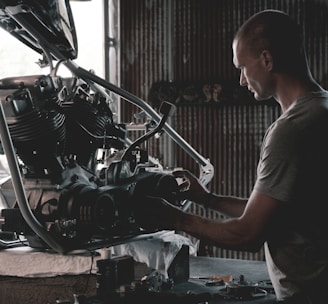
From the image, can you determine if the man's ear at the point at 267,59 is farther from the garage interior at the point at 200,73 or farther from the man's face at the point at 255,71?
the garage interior at the point at 200,73

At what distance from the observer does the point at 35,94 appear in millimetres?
2211

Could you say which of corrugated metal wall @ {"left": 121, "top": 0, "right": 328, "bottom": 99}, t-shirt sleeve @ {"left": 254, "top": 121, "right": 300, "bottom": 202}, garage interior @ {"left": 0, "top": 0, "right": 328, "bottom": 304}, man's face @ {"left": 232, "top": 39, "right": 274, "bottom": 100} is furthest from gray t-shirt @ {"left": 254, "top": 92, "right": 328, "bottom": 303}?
corrugated metal wall @ {"left": 121, "top": 0, "right": 328, "bottom": 99}

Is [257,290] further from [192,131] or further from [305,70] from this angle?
[192,131]

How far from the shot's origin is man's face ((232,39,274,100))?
1907 millimetres

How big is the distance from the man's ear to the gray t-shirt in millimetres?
152

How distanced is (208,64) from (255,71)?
4247 millimetres

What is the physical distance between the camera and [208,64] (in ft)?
20.1

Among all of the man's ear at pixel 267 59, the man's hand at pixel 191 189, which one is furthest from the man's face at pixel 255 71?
the man's hand at pixel 191 189

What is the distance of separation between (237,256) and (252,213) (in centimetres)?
420

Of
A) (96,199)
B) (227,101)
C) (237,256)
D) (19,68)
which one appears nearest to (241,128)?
(227,101)

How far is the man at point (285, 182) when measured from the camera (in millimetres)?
1749

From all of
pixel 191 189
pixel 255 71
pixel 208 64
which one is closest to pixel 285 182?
pixel 255 71

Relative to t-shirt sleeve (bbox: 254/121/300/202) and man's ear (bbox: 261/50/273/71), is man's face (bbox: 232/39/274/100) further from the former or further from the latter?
t-shirt sleeve (bbox: 254/121/300/202)

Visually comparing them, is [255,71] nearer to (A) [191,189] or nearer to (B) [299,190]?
(B) [299,190]
